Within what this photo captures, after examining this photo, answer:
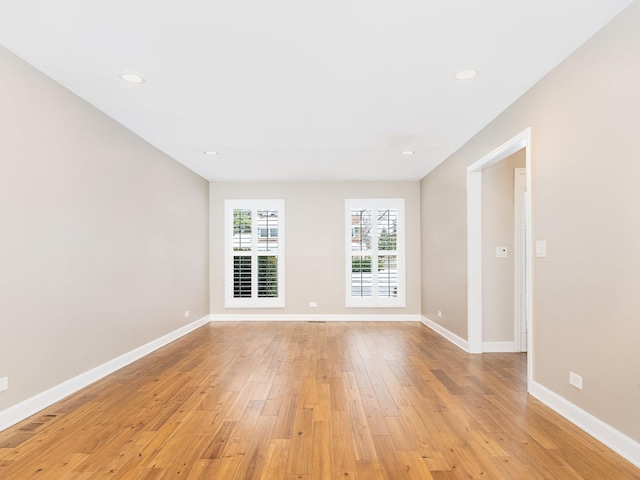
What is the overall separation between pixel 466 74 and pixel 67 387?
4.13m

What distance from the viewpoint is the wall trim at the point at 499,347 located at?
450 centimetres

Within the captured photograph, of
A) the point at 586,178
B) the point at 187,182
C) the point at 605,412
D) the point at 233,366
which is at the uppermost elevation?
the point at 187,182

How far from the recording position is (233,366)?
156 inches

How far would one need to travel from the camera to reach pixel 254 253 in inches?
277

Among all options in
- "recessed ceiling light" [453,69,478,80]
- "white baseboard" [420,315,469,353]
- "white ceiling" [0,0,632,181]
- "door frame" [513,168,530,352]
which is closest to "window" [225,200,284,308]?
"white baseboard" [420,315,469,353]

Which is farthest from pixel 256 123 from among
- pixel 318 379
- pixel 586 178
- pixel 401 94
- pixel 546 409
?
pixel 546 409

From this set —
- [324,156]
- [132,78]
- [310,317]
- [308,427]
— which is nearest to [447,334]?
[310,317]

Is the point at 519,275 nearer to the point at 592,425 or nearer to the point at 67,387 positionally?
the point at 592,425

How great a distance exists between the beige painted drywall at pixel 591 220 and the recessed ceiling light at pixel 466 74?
10 centimetres

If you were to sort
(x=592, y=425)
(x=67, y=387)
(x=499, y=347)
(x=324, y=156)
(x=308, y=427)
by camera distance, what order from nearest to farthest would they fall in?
(x=592, y=425) < (x=308, y=427) < (x=67, y=387) < (x=499, y=347) < (x=324, y=156)

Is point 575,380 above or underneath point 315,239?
underneath

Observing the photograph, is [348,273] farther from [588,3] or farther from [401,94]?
[588,3]

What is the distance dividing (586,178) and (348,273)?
4.75m

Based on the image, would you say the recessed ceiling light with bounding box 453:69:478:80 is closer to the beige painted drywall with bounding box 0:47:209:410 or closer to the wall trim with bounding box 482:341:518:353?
the wall trim with bounding box 482:341:518:353
